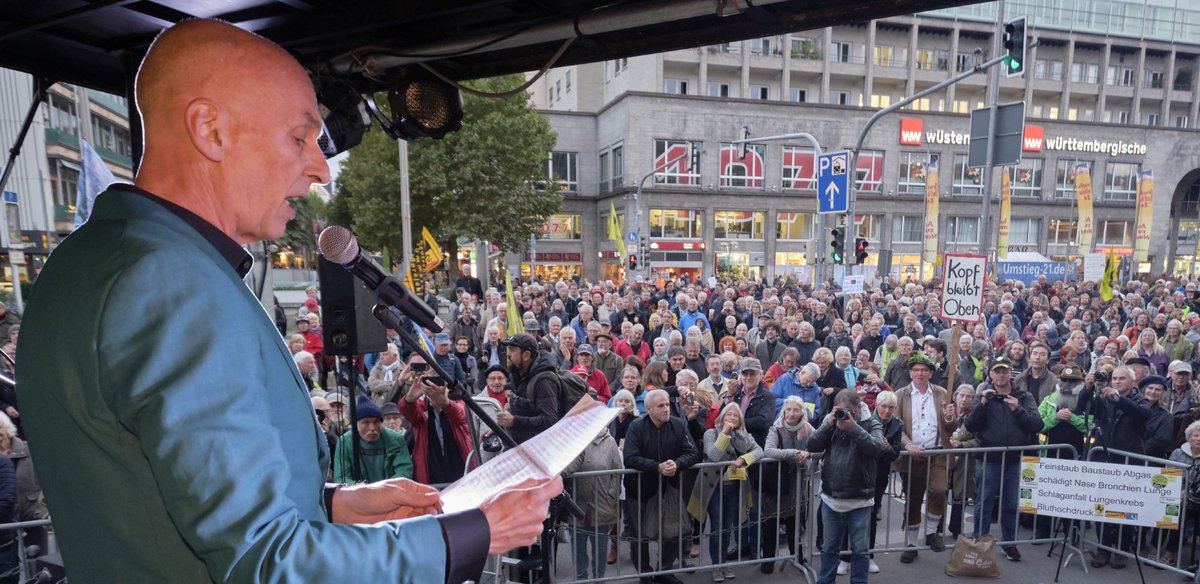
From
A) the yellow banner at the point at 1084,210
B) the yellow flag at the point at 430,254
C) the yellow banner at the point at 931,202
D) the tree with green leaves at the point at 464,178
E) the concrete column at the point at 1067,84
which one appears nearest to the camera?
the yellow flag at the point at 430,254

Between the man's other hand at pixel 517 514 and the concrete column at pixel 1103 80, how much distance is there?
202 feet

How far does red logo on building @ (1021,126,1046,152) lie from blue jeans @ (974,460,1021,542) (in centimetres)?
4357

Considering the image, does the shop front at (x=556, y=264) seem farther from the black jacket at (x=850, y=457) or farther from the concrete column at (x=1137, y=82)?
the concrete column at (x=1137, y=82)

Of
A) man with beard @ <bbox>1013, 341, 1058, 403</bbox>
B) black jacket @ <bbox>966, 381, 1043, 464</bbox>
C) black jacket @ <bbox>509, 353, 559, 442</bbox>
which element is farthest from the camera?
man with beard @ <bbox>1013, 341, 1058, 403</bbox>

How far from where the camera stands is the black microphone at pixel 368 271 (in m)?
2.17

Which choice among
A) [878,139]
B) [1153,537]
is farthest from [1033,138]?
[1153,537]

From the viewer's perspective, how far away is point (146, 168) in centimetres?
101

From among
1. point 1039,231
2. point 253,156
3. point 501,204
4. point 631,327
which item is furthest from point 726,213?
Result: point 253,156

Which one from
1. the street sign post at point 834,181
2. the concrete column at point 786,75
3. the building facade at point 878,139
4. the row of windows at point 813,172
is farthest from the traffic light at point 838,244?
the concrete column at point 786,75

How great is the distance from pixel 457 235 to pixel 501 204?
96.1 inches

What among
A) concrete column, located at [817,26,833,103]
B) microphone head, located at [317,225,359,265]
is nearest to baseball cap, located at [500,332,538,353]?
microphone head, located at [317,225,359,265]

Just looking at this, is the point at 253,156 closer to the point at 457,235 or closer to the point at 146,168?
the point at 146,168

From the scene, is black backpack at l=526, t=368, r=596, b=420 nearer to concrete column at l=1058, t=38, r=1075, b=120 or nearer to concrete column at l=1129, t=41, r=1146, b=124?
concrete column at l=1058, t=38, r=1075, b=120

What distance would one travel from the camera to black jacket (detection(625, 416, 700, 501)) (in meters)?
5.54
